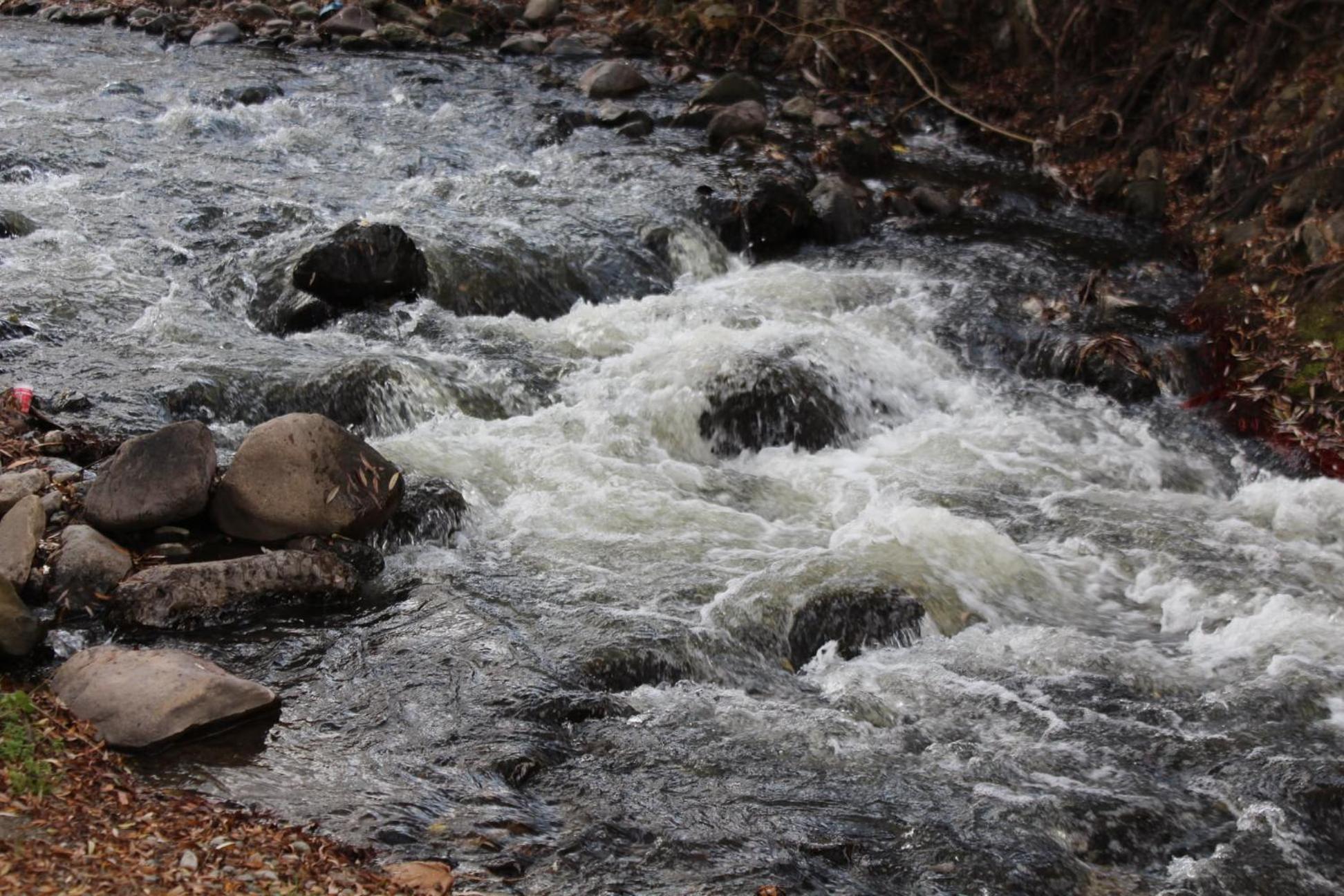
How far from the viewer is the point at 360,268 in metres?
9.33

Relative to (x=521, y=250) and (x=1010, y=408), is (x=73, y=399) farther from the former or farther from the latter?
(x=1010, y=408)

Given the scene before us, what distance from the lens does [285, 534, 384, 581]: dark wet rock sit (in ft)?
20.5

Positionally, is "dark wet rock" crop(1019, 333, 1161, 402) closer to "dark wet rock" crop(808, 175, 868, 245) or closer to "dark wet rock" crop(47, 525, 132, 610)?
"dark wet rock" crop(808, 175, 868, 245)

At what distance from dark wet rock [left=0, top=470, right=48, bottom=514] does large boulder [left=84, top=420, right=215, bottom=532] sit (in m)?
0.26

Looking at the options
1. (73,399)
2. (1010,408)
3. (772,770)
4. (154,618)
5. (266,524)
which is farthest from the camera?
(1010,408)

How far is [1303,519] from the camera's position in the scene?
7559 millimetres

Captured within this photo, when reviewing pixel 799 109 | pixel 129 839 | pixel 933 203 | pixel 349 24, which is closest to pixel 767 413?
pixel 933 203

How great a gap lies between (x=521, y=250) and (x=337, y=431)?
4089 millimetres

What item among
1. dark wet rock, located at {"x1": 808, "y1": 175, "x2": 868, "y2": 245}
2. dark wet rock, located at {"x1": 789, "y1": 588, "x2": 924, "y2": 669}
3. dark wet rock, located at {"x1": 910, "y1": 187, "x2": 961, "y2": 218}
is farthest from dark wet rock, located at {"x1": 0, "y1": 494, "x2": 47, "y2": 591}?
dark wet rock, located at {"x1": 910, "y1": 187, "x2": 961, "y2": 218}

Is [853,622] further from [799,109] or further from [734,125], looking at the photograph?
[799,109]

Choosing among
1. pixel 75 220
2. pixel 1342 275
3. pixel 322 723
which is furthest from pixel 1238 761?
pixel 75 220

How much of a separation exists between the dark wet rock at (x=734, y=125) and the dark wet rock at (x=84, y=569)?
886cm

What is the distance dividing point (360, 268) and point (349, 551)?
361 cm

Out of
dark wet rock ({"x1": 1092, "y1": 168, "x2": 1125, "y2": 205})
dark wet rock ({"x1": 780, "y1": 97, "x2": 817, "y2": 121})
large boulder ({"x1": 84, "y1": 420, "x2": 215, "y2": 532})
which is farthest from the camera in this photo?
dark wet rock ({"x1": 780, "y1": 97, "x2": 817, "y2": 121})
